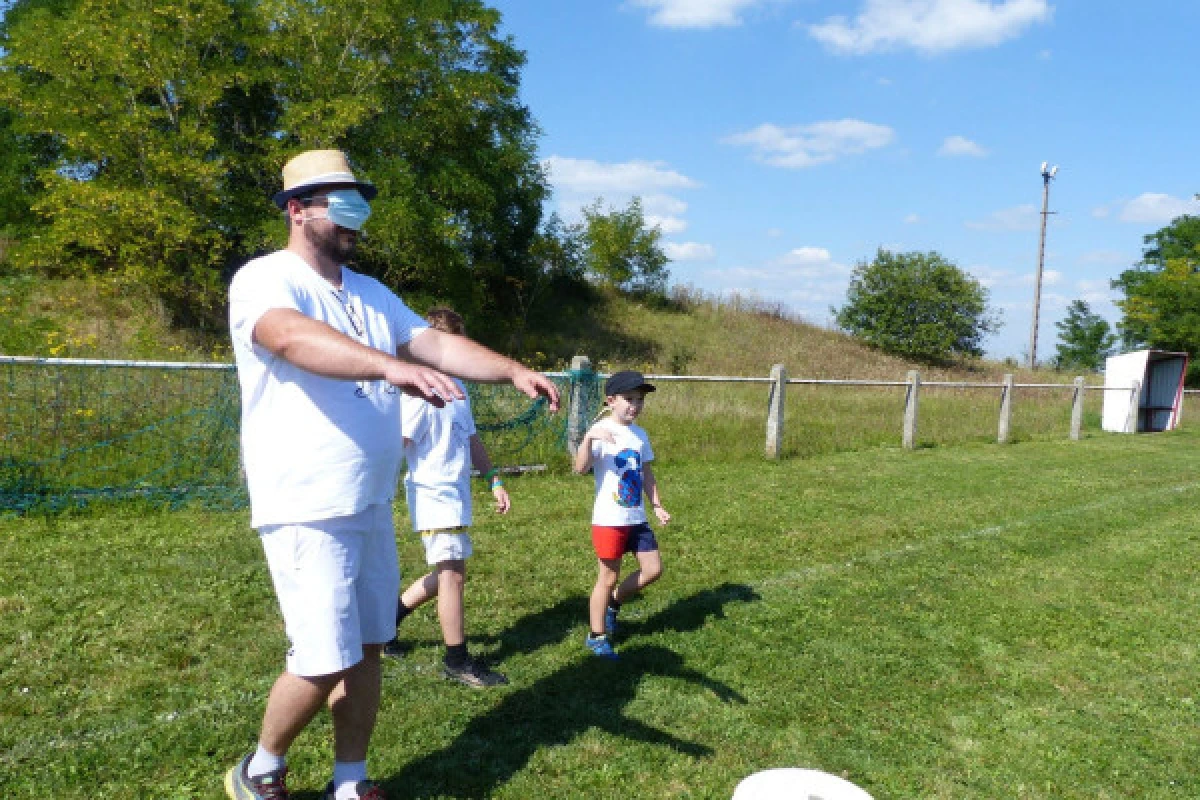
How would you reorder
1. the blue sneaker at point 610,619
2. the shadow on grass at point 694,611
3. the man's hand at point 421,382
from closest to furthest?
the man's hand at point 421,382
the blue sneaker at point 610,619
the shadow on grass at point 694,611

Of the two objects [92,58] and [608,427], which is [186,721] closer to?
[608,427]

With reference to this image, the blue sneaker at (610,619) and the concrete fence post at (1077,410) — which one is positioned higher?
the concrete fence post at (1077,410)

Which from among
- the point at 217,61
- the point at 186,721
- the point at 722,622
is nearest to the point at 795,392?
the point at 722,622

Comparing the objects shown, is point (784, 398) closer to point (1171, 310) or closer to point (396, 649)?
point (396, 649)

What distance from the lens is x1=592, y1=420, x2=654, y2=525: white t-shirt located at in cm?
441

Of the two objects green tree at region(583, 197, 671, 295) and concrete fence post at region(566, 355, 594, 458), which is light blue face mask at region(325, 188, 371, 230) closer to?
concrete fence post at region(566, 355, 594, 458)

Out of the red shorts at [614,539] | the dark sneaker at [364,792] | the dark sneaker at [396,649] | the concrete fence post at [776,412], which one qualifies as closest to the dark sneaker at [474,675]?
the dark sneaker at [396,649]

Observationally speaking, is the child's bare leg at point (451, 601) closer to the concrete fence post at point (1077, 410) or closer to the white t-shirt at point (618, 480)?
the white t-shirt at point (618, 480)

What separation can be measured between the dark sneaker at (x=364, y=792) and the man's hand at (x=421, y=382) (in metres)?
1.61

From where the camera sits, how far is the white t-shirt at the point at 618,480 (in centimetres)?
441

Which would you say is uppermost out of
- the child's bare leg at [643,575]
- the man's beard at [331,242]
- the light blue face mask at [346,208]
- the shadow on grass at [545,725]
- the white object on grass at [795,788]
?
the light blue face mask at [346,208]

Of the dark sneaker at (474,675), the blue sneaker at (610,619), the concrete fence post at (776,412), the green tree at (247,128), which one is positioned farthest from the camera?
the green tree at (247,128)

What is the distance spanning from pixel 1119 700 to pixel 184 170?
22.4 metres

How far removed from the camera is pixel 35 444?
7277 millimetres
